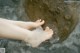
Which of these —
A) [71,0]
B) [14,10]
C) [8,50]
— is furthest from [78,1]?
[8,50]

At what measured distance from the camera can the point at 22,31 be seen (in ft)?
3.51

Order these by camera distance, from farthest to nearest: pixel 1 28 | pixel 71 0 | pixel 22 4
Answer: pixel 22 4 < pixel 71 0 < pixel 1 28

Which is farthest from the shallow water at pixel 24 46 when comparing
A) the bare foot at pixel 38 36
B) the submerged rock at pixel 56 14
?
the bare foot at pixel 38 36

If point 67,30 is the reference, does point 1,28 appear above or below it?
above

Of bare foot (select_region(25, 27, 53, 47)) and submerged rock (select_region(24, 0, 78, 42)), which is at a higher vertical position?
bare foot (select_region(25, 27, 53, 47))

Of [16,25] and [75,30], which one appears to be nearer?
[16,25]

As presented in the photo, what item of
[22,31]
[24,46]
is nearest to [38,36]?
[22,31]

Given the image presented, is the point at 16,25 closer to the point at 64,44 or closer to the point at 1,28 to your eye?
the point at 1,28

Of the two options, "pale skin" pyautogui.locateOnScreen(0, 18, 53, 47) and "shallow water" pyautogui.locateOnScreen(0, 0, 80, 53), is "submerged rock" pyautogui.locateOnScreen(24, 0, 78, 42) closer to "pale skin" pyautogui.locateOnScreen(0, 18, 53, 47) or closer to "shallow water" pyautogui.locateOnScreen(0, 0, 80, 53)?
"shallow water" pyautogui.locateOnScreen(0, 0, 80, 53)

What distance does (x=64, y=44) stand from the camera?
179 centimetres

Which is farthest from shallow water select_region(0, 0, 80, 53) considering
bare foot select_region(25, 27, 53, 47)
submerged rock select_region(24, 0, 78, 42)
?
bare foot select_region(25, 27, 53, 47)

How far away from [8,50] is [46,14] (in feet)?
1.26

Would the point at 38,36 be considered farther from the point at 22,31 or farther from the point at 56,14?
the point at 56,14

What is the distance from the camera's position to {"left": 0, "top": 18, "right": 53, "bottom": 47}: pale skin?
1.03 metres
